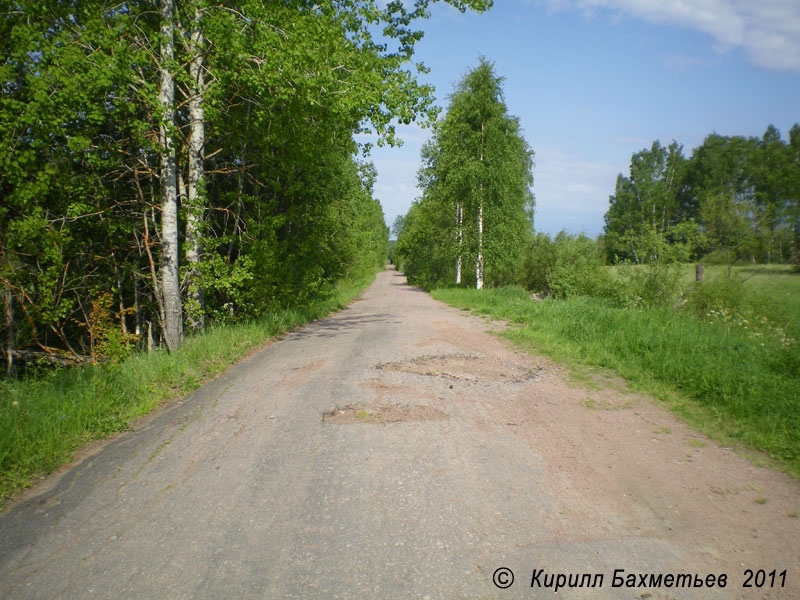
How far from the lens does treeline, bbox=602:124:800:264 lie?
41.7ft

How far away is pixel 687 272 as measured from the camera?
11812mm

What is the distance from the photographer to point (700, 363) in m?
6.34

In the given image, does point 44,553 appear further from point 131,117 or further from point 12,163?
point 131,117

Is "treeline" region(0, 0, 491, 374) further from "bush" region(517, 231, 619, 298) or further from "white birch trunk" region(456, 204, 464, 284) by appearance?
"white birch trunk" region(456, 204, 464, 284)

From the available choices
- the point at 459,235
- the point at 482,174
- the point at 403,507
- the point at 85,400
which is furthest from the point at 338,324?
the point at 459,235

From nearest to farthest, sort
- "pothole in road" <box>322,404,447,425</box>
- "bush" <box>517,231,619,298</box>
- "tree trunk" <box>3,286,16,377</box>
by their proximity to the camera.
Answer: "pothole in road" <box>322,404,447,425</box>, "tree trunk" <box>3,286,16,377</box>, "bush" <box>517,231,619,298</box>

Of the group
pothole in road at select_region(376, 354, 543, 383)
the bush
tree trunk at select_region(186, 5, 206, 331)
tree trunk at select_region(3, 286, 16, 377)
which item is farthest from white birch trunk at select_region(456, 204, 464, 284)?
tree trunk at select_region(3, 286, 16, 377)

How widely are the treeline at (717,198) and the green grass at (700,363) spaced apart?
2.47m

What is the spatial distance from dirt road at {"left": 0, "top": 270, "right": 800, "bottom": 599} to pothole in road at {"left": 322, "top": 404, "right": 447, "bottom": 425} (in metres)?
0.03

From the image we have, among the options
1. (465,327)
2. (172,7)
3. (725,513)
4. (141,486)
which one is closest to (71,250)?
(172,7)

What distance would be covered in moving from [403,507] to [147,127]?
25.8 ft

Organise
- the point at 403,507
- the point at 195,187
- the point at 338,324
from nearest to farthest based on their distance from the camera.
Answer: the point at 403,507, the point at 195,187, the point at 338,324

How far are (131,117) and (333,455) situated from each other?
786 centimetres

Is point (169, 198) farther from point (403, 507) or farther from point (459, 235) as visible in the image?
point (459, 235)
